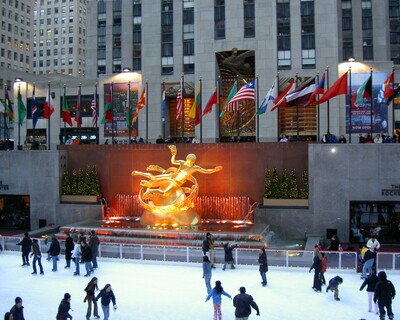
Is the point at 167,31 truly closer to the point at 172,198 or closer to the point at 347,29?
the point at 347,29

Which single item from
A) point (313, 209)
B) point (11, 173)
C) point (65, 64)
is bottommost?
point (313, 209)

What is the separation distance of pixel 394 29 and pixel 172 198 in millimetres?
33377

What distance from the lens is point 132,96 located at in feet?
126

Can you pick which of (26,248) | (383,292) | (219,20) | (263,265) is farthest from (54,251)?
(219,20)

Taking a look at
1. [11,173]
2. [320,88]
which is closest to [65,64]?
[11,173]

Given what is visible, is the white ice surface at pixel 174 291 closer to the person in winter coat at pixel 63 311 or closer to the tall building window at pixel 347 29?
the person in winter coat at pixel 63 311

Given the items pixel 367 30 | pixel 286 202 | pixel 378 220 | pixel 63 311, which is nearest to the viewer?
pixel 63 311

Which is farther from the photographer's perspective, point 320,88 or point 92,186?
point 92,186

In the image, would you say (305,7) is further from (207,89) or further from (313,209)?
(313,209)

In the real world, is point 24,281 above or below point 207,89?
below

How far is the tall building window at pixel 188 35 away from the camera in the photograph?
3859cm

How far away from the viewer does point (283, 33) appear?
1411 inches

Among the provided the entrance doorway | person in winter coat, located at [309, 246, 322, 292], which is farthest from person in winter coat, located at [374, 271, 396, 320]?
the entrance doorway

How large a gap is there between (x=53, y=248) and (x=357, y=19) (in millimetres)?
37511
